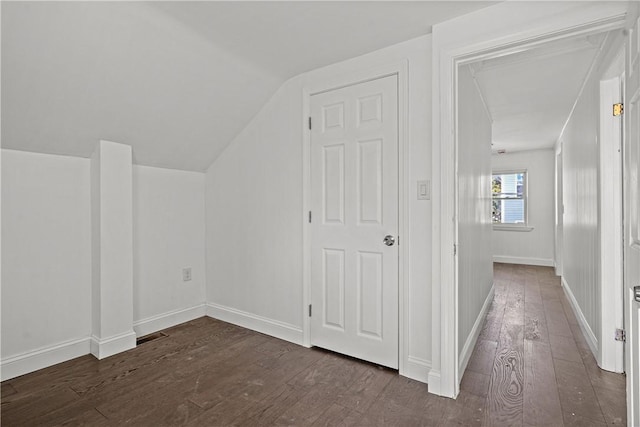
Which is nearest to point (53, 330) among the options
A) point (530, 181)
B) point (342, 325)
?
point (342, 325)

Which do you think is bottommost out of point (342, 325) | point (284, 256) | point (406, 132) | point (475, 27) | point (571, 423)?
point (571, 423)

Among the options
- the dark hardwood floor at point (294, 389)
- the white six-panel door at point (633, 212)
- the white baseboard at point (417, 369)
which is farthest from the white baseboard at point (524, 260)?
the white six-panel door at point (633, 212)

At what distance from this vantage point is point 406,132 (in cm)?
228

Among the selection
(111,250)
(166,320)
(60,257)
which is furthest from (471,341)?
(60,257)

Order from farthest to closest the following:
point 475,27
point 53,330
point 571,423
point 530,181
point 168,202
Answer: point 530,181
point 168,202
point 53,330
point 475,27
point 571,423

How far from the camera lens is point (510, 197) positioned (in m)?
6.85

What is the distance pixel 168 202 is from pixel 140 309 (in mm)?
1003

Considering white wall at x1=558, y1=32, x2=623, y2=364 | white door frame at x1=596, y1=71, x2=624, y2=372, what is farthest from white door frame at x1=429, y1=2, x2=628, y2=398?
white door frame at x1=596, y1=71, x2=624, y2=372

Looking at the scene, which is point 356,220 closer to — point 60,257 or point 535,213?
point 60,257

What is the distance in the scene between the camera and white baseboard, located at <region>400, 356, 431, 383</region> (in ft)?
7.26

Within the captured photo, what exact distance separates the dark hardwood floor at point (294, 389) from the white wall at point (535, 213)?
4.08m

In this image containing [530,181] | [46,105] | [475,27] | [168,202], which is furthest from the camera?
[530,181]

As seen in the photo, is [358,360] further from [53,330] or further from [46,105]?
[46,105]

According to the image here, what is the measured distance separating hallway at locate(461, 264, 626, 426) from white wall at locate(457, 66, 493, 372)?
0.53 ft
